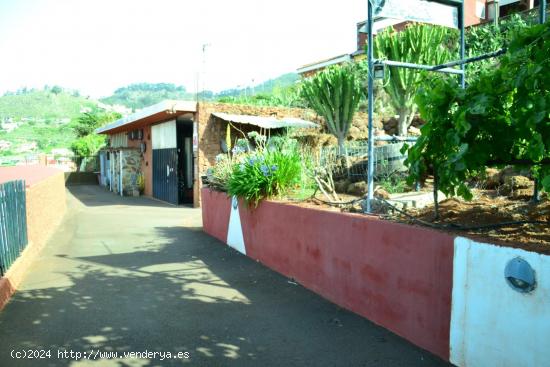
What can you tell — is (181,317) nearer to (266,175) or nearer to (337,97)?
(266,175)

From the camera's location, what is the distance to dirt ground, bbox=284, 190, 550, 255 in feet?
11.5

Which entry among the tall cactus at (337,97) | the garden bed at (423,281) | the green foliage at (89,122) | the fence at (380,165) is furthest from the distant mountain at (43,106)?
the garden bed at (423,281)

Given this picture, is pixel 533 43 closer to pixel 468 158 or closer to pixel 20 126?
pixel 468 158

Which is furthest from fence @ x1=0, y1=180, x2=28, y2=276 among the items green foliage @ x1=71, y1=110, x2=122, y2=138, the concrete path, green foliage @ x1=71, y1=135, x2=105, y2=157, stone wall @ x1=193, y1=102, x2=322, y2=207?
green foliage @ x1=71, y1=110, x2=122, y2=138

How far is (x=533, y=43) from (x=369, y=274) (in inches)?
108

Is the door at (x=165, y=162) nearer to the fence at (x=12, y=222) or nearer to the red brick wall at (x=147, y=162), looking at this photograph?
the red brick wall at (x=147, y=162)

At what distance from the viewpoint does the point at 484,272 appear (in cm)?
338

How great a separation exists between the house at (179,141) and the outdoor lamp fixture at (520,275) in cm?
878

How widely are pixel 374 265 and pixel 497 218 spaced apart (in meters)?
1.28

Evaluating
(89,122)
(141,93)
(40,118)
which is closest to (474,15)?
(89,122)

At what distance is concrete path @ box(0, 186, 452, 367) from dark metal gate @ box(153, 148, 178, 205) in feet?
30.3

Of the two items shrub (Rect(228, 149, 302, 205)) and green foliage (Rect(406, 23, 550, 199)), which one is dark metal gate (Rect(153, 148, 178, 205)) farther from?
green foliage (Rect(406, 23, 550, 199))

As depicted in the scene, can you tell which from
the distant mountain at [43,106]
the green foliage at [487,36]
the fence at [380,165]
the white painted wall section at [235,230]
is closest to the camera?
the fence at [380,165]

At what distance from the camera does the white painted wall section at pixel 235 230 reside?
8547mm
